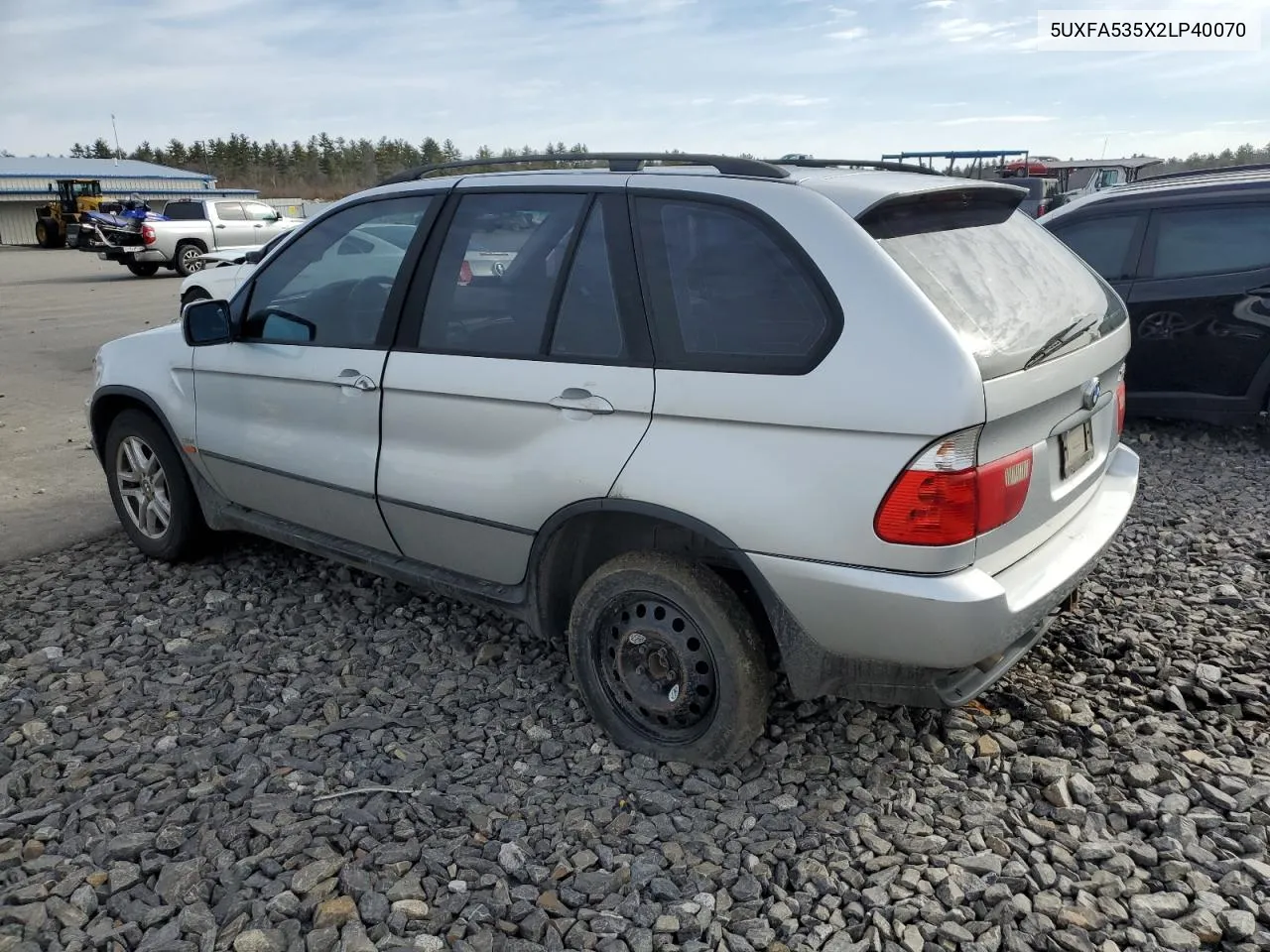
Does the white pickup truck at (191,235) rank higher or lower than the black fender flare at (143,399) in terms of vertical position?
higher

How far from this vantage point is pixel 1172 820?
2.82 metres

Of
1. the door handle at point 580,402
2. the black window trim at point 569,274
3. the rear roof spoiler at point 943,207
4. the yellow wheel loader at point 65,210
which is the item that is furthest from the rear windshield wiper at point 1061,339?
the yellow wheel loader at point 65,210

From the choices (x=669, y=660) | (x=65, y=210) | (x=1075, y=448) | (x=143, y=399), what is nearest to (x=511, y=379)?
(x=669, y=660)

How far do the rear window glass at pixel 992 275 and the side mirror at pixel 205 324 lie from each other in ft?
8.92

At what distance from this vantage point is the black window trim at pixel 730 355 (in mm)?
2635

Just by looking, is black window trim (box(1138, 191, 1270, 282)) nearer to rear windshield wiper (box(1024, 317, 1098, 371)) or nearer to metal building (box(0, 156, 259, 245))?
rear windshield wiper (box(1024, 317, 1098, 371))

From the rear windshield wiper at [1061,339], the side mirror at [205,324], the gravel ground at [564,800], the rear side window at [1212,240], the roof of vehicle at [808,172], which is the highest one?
the roof of vehicle at [808,172]

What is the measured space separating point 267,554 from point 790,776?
3.07 m

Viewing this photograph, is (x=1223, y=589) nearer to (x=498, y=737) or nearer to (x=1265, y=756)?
(x=1265, y=756)

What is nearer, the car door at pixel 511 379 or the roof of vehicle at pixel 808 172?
the roof of vehicle at pixel 808 172

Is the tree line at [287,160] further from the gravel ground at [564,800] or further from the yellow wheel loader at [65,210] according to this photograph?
the gravel ground at [564,800]

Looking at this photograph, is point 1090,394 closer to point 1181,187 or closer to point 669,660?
point 669,660

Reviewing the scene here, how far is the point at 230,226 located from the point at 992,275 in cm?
2450

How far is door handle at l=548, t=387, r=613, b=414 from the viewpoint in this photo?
9.73ft
